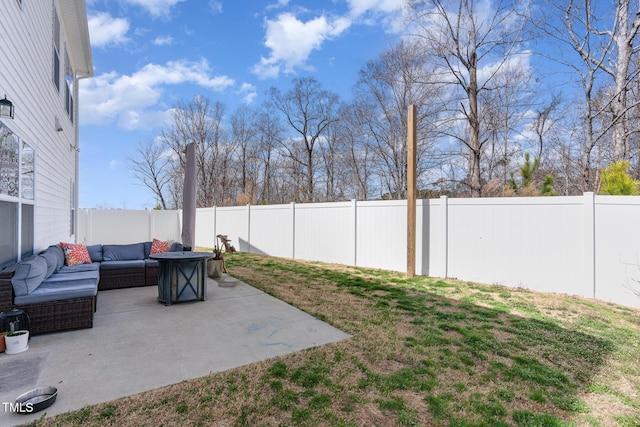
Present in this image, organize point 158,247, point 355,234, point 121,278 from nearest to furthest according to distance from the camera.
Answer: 1. point 121,278
2. point 158,247
3. point 355,234

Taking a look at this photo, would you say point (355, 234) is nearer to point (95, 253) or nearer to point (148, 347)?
point (95, 253)

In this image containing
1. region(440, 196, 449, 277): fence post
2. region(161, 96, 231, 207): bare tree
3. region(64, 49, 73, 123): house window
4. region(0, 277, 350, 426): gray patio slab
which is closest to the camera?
region(0, 277, 350, 426): gray patio slab

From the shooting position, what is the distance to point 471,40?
902cm

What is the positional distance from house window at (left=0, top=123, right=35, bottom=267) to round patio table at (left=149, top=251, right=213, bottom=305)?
1.54m

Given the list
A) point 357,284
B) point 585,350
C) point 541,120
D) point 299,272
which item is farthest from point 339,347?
point 541,120

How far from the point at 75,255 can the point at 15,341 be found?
10.1ft

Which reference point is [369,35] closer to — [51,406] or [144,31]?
[144,31]

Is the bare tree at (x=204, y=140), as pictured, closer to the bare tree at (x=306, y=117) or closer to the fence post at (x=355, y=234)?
the bare tree at (x=306, y=117)

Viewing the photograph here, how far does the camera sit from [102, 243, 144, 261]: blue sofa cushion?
6.61 meters

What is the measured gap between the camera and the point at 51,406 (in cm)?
223

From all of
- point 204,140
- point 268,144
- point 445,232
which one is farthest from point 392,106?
point 204,140

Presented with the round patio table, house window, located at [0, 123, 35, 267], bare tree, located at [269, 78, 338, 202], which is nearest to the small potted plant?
house window, located at [0, 123, 35, 267]

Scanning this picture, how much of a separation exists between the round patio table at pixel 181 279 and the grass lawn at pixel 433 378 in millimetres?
1751

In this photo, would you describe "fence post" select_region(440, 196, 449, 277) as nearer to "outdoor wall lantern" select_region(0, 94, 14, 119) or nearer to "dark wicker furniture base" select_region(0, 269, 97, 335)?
"dark wicker furniture base" select_region(0, 269, 97, 335)
